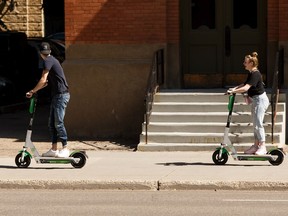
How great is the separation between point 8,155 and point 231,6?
19.2ft

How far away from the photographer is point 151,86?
21.0m

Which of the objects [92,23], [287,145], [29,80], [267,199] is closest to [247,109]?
[287,145]

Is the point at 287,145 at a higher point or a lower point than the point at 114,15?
lower

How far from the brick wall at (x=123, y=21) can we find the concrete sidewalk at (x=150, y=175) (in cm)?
398

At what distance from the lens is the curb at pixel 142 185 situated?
49.2 feet

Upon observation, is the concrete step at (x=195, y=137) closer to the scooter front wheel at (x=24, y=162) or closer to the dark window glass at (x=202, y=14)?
the dark window glass at (x=202, y=14)

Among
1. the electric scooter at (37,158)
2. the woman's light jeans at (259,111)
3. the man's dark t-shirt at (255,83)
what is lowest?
the electric scooter at (37,158)

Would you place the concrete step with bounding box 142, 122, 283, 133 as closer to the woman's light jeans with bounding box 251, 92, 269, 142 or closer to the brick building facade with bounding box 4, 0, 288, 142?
the brick building facade with bounding box 4, 0, 288, 142

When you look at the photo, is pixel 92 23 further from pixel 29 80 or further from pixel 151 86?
pixel 29 80

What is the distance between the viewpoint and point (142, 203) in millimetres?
13727

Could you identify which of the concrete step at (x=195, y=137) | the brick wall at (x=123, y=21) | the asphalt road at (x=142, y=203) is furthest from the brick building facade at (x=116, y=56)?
the asphalt road at (x=142, y=203)

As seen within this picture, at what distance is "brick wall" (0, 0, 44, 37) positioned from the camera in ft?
165

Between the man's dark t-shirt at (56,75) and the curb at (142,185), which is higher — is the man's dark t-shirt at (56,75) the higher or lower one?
the higher one

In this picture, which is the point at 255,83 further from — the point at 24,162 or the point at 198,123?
the point at 24,162
